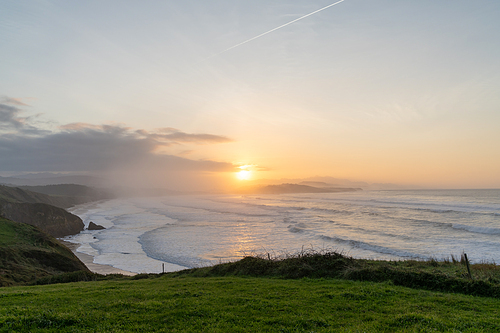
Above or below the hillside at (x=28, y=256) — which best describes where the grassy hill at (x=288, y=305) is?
above

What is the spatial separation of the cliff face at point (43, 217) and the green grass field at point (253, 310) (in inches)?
1707

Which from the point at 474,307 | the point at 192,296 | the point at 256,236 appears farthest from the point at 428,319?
the point at 256,236

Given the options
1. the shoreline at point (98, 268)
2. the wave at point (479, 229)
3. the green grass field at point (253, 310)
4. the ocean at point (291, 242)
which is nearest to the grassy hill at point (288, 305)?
the green grass field at point (253, 310)

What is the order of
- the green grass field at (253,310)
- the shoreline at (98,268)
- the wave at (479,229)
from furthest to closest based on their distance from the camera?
the wave at (479,229), the shoreline at (98,268), the green grass field at (253,310)

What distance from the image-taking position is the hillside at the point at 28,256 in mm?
19594

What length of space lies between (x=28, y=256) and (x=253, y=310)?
24.7m

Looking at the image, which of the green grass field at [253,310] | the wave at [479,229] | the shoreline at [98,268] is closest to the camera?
the green grass field at [253,310]

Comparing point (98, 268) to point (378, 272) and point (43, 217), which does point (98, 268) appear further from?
point (43, 217)

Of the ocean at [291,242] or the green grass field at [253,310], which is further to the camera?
the ocean at [291,242]

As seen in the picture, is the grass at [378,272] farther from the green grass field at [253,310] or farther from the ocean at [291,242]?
the ocean at [291,242]

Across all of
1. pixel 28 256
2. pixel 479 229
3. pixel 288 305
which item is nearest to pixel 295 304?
pixel 288 305

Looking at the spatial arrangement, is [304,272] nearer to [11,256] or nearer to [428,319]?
[428,319]

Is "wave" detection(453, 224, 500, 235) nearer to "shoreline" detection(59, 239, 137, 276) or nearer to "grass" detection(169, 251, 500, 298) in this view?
"grass" detection(169, 251, 500, 298)

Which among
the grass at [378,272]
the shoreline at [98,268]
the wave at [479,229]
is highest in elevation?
the grass at [378,272]
